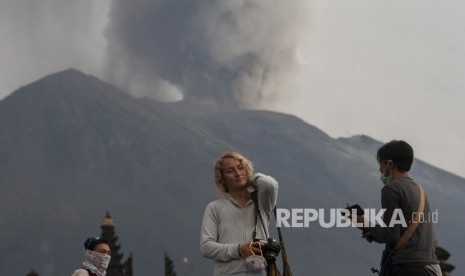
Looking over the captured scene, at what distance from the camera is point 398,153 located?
9773 mm

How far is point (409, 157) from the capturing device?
980cm

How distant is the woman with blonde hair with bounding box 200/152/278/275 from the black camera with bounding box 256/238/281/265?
8.5 inches

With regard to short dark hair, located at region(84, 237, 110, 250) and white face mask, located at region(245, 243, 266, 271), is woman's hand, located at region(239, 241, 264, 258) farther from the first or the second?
short dark hair, located at region(84, 237, 110, 250)

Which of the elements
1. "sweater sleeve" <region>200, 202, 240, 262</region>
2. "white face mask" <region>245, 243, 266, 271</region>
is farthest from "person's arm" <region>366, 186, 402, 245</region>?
"sweater sleeve" <region>200, 202, 240, 262</region>

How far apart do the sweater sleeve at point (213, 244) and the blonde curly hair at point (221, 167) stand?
233mm

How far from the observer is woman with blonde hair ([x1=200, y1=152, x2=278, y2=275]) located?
9883 mm

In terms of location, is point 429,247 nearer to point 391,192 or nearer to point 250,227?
point 391,192

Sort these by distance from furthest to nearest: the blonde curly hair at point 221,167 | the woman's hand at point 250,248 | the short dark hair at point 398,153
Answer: the blonde curly hair at point 221,167, the short dark hair at point 398,153, the woman's hand at point 250,248

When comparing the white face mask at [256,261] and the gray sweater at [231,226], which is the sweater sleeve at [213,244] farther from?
the white face mask at [256,261]

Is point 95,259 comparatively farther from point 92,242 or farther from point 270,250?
point 270,250

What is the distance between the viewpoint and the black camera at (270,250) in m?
9.48

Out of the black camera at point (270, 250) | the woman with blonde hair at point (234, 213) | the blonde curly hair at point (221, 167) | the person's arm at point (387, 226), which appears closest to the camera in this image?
the person's arm at point (387, 226)

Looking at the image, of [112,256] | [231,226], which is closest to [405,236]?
[231,226]

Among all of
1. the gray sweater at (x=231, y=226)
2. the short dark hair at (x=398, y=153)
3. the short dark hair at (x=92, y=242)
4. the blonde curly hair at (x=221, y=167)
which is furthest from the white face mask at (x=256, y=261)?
the short dark hair at (x=92, y=242)
